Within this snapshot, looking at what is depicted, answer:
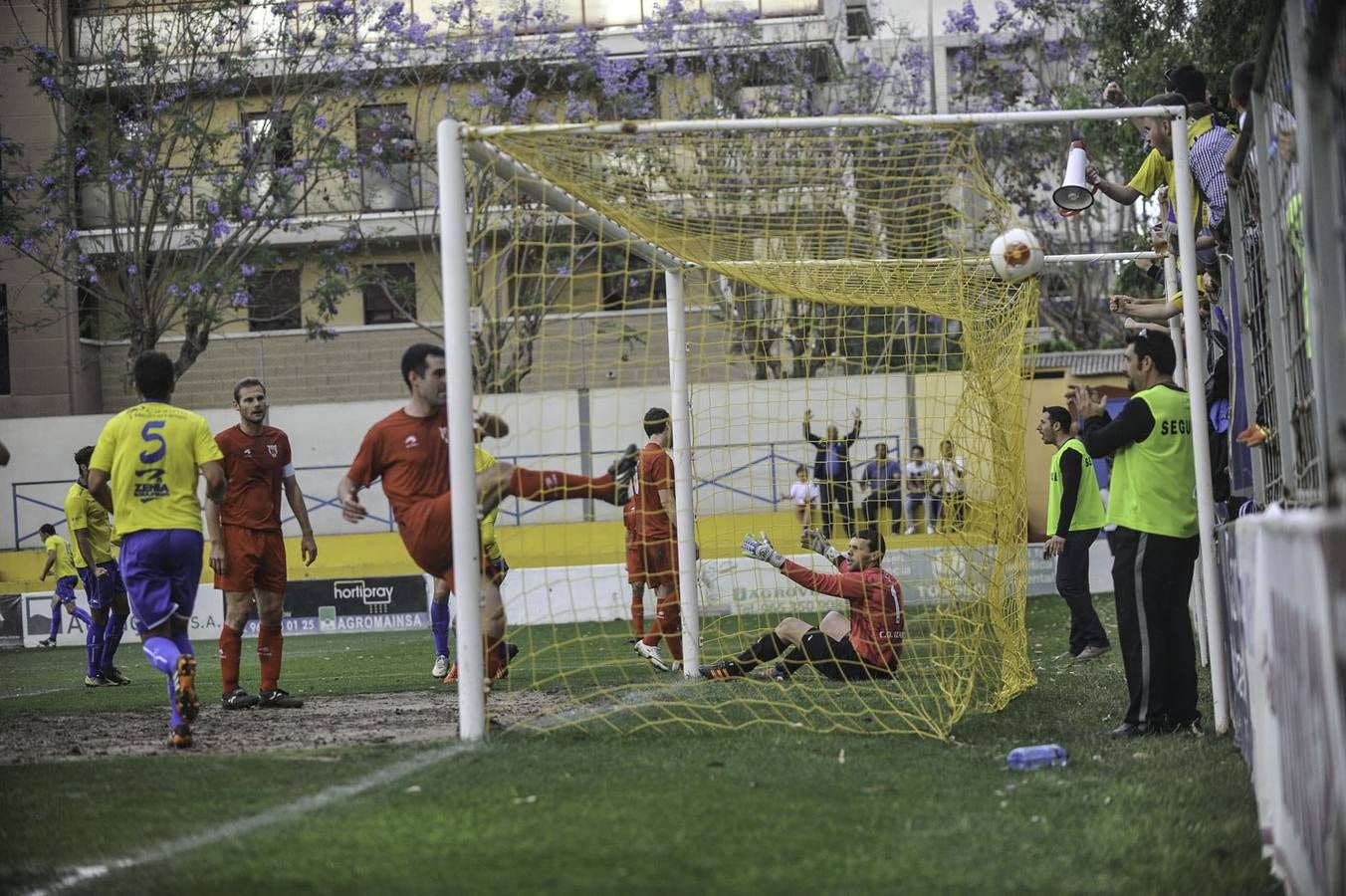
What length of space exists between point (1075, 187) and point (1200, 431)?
1816 millimetres

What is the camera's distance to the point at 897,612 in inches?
356

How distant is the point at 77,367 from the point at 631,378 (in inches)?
469

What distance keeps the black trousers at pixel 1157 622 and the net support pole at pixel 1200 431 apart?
11cm

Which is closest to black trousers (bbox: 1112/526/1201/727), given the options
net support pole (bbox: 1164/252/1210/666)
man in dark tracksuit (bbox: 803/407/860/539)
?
net support pole (bbox: 1164/252/1210/666)

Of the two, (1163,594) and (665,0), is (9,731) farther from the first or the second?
(665,0)

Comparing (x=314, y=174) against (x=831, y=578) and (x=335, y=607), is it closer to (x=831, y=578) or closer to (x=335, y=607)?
(x=335, y=607)

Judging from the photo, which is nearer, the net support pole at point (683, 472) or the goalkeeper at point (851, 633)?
the goalkeeper at point (851, 633)

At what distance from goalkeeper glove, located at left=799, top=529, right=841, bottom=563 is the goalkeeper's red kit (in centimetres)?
34

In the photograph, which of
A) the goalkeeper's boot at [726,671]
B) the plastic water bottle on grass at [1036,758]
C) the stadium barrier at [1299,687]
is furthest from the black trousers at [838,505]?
the stadium barrier at [1299,687]

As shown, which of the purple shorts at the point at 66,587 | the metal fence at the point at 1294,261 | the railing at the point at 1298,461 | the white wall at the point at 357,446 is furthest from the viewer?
the white wall at the point at 357,446

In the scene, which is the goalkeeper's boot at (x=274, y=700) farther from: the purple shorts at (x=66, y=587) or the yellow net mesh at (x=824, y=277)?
the purple shorts at (x=66, y=587)

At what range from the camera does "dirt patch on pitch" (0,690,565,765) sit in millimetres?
7090

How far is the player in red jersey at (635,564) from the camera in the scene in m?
10.9

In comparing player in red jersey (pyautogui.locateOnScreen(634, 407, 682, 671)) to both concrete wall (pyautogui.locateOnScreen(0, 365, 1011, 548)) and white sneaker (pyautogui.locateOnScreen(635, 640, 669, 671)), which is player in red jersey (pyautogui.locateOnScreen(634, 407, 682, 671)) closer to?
white sneaker (pyautogui.locateOnScreen(635, 640, 669, 671))
